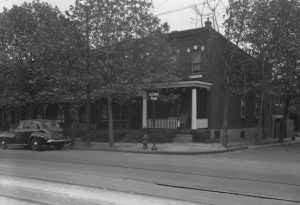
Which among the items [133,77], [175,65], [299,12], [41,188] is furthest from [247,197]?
[299,12]

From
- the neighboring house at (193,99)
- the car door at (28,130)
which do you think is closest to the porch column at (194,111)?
the neighboring house at (193,99)

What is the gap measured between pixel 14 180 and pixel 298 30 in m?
18.1

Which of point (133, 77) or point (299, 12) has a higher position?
point (299, 12)

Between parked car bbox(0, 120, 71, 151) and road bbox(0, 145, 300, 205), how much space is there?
6555 millimetres

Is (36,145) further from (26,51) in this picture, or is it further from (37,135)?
(26,51)

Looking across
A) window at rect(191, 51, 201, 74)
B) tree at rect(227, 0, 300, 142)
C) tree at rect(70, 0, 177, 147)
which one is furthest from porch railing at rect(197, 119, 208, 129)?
tree at rect(70, 0, 177, 147)

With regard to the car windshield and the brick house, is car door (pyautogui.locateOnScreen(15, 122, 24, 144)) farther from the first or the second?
the brick house

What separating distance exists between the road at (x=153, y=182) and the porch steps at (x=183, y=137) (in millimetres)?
9978

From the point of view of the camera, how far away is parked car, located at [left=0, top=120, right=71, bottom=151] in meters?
22.4

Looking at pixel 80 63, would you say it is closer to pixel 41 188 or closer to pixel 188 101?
pixel 188 101

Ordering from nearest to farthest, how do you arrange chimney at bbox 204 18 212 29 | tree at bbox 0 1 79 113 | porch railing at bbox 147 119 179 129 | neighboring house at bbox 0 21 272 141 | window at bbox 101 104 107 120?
chimney at bbox 204 18 212 29 → neighboring house at bbox 0 21 272 141 → tree at bbox 0 1 79 113 → porch railing at bbox 147 119 179 129 → window at bbox 101 104 107 120

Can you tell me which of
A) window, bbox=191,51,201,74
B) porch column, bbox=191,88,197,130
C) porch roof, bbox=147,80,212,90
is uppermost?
window, bbox=191,51,201,74

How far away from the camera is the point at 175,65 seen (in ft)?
80.0

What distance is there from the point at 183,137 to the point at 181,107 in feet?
8.97
